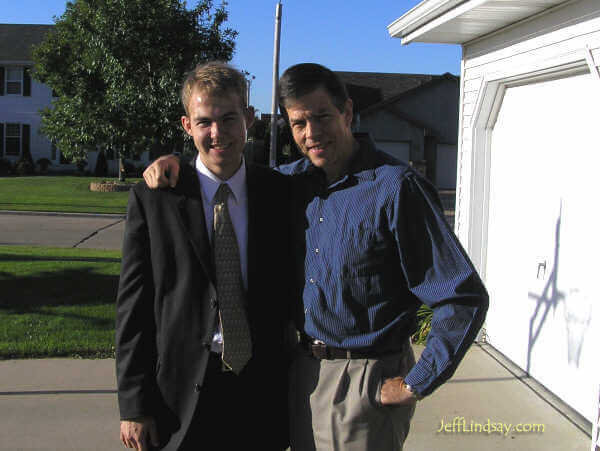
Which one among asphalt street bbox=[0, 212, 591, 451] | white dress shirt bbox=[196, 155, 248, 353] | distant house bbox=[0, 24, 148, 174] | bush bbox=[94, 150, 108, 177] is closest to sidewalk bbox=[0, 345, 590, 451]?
asphalt street bbox=[0, 212, 591, 451]

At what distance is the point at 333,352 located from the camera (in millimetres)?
2166

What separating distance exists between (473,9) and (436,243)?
3169 mm

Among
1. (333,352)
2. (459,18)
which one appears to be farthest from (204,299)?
(459,18)

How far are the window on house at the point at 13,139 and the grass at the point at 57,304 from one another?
83.6 ft

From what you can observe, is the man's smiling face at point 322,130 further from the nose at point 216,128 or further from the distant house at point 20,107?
the distant house at point 20,107

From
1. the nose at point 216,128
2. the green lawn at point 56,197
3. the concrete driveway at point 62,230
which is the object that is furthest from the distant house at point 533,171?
the green lawn at point 56,197

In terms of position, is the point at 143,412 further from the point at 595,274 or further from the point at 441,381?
the point at 595,274

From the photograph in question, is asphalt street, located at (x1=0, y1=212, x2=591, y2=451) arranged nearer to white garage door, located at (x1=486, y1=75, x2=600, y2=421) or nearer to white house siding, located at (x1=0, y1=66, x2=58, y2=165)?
white garage door, located at (x1=486, y1=75, x2=600, y2=421)

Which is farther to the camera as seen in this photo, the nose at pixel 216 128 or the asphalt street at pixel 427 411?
the asphalt street at pixel 427 411

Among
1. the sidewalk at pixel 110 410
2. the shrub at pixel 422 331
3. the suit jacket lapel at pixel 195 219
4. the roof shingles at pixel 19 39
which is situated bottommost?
the sidewalk at pixel 110 410

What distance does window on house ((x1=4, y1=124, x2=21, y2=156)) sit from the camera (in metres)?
31.9

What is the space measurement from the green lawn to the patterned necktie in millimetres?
15261

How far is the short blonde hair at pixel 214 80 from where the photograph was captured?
87.9 inches

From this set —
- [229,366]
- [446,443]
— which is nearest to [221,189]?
[229,366]
